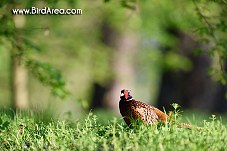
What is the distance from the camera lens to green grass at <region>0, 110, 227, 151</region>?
16.4ft

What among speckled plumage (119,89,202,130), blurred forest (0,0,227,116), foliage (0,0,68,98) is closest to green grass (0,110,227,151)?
speckled plumage (119,89,202,130)

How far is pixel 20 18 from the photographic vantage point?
650 inches

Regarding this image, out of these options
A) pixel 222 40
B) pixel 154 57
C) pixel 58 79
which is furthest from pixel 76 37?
pixel 222 40

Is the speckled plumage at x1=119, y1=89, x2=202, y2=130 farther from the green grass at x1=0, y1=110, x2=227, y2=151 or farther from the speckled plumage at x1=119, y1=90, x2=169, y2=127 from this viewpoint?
the green grass at x1=0, y1=110, x2=227, y2=151

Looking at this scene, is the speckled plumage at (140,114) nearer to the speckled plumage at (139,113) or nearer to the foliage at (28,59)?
the speckled plumage at (139,113)

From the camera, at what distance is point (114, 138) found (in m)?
5.07

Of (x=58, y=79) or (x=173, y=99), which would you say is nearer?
(x=58, y=79)

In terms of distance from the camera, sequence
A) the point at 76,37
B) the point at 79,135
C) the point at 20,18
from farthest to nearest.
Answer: the point at 76,37, the point at 20,18, the point at 79,135

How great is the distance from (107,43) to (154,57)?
1539mm

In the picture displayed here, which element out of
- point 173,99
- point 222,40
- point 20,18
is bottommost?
point 173,99

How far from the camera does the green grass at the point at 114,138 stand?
5.01 metres

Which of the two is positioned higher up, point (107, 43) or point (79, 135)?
point (107, 43)

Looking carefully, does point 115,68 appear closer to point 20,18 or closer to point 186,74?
point 186,74

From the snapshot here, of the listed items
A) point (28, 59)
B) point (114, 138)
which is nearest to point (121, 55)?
point (28, 59)
